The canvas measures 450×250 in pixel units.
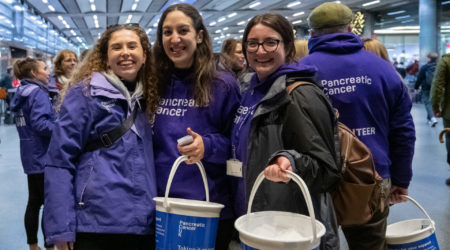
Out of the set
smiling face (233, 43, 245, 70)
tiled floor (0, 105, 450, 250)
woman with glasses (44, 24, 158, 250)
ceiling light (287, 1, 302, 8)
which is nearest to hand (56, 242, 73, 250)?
woman with glasses (44, 24, 158, 250)

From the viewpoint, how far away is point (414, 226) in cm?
242

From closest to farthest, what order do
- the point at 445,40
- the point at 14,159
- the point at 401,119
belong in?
the point at 401,119, the point at 14,159, the point at 445,40

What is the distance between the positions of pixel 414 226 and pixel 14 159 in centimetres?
749

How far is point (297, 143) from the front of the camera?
1.55m

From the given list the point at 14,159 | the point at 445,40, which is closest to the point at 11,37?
the point at 14,159

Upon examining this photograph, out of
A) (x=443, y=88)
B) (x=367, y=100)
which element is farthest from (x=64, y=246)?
(x=443, y=88)

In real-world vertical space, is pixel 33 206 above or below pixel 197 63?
below

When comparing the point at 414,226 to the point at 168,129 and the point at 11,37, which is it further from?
the point at 11,37

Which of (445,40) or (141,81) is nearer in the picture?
(141,81)

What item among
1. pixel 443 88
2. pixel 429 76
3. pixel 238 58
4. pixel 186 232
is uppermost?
pixel 429 76

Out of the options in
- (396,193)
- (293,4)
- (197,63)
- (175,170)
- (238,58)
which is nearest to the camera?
(175,170)

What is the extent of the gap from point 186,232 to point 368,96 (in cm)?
119

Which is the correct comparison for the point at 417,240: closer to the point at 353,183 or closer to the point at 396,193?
the point at 396,193

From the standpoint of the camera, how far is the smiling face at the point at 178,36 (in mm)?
1994
